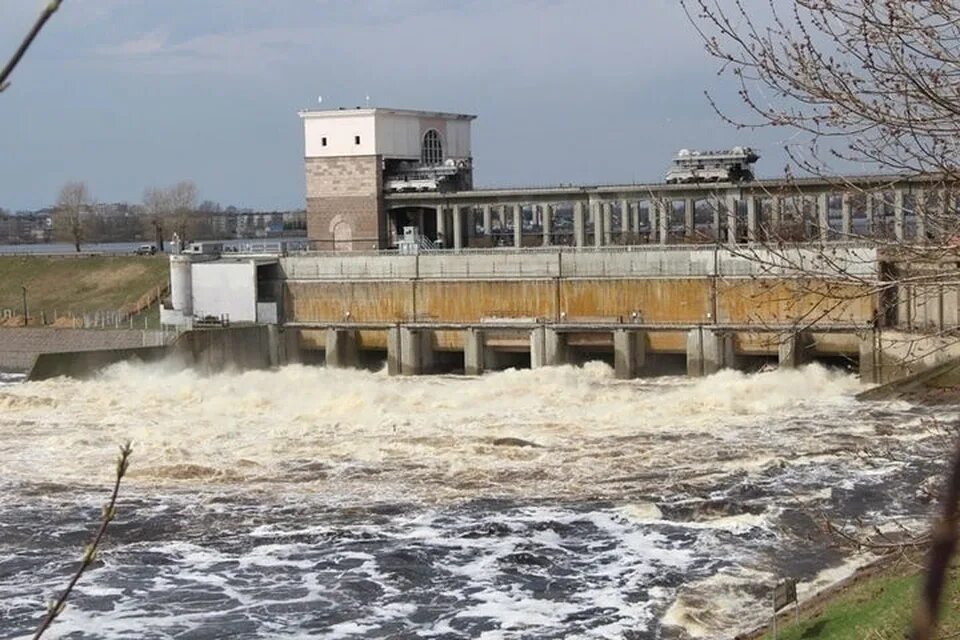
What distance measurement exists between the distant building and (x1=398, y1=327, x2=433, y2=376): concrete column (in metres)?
9.64

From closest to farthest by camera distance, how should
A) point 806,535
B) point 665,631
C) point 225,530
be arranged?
point 665,631 < point 806,535 < point 225,530

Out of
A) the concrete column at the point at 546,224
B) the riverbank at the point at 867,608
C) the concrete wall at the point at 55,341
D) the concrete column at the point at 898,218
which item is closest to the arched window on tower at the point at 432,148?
the concrete column at the point at 546,224

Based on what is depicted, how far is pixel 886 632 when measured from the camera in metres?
12.4

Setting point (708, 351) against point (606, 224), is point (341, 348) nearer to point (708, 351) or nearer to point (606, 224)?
point (708, 351)

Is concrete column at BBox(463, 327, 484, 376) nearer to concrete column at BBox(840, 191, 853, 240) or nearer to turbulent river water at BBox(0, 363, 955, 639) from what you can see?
turbulent river water at BBox(0, 363, 955, 639)

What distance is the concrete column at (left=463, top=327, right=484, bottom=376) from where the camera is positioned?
42.8 metres

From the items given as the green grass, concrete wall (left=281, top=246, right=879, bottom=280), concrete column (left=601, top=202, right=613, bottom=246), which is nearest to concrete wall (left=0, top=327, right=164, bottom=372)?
concrete wall (left=281, top=246, right=879, bottom=280)

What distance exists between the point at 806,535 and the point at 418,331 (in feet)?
83.8

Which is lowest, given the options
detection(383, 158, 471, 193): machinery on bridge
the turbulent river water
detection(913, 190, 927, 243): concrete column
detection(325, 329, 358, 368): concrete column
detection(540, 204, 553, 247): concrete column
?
the turbulent river water

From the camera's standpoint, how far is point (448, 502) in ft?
76.1

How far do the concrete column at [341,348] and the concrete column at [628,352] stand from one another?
9.52 m

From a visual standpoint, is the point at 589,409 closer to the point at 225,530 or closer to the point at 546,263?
the point at 546,263

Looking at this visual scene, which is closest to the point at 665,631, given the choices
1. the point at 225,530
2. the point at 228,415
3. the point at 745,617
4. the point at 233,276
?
the point at 745,617

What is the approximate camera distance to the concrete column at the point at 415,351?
4384 cm
